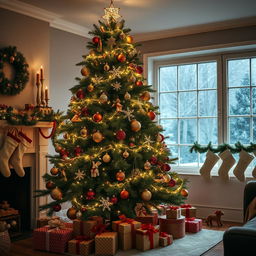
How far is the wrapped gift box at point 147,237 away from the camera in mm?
3389

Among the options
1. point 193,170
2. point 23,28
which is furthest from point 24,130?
point 193,170

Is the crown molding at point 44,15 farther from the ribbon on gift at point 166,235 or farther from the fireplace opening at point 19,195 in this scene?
the ribbon on gift at point 166,235

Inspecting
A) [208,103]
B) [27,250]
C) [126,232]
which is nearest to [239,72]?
[208,103]

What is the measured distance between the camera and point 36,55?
172 inches

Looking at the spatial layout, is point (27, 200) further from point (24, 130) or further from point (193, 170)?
point (193, 170)

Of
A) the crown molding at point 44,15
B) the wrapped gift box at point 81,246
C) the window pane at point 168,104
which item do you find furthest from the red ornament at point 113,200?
the window pane at point 168,104

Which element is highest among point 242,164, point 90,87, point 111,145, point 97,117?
point 90,87

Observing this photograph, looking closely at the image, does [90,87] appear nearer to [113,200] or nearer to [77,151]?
[77,151]

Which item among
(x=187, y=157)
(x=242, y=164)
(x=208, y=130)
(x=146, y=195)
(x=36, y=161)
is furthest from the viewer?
(x=187, y=157)

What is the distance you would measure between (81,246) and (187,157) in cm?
241

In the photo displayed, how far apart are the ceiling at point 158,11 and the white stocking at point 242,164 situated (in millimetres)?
1628

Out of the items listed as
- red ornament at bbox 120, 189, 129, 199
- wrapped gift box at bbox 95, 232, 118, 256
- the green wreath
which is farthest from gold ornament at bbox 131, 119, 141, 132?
the green wreath

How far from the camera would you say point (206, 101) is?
520cm

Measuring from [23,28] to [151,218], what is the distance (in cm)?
241
